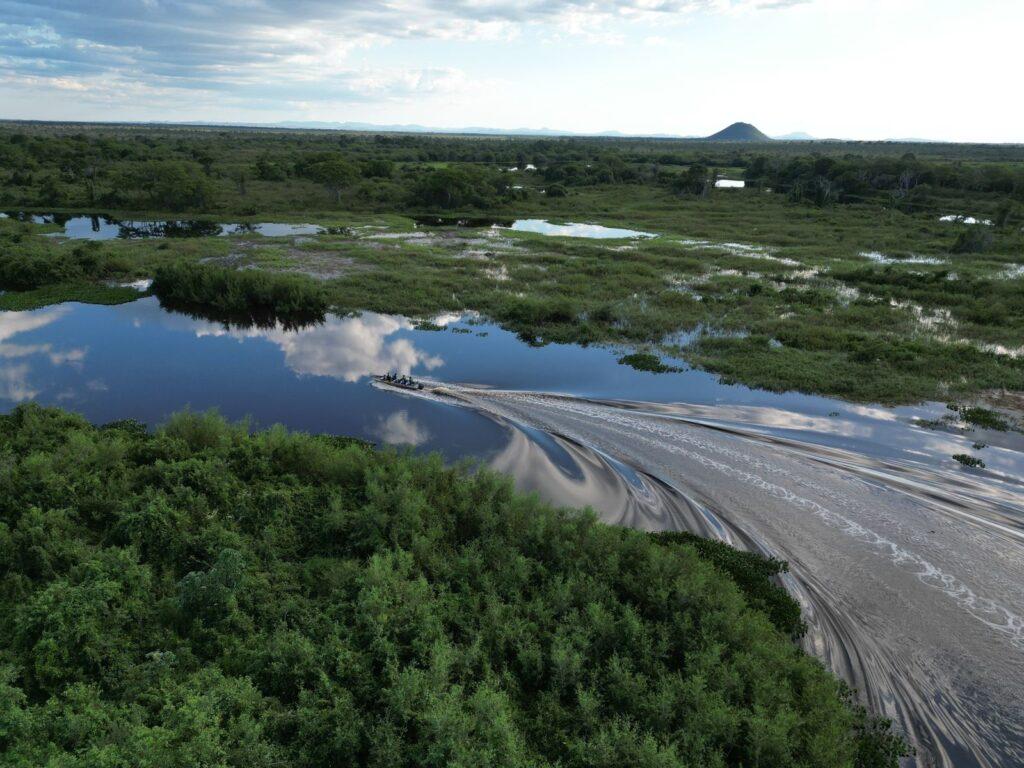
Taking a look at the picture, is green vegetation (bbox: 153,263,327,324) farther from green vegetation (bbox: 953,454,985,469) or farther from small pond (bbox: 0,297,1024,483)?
green vegetation (bbox: 953,454,985,469)

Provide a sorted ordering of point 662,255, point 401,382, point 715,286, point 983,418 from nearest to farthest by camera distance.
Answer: point 983,418 → point 401,382 → point 715,286 → point 662,255

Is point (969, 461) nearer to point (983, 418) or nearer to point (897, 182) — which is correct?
point (983, 418)

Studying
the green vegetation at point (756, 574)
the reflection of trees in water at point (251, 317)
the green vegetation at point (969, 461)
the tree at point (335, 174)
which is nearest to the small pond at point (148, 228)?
the tree at point (335, 174)

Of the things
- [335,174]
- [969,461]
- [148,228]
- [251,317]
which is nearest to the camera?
[969,461]

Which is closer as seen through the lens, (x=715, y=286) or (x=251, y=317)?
(x=251, y=317)

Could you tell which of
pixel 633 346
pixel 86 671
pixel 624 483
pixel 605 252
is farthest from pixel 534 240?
pixel 86 671

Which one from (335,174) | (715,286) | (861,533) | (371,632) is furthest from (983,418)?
(335,174)

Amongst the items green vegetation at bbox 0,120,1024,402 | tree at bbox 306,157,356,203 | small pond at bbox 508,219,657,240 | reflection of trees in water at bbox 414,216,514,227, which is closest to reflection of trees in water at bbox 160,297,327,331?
green vegetation at bbox 0,120,1024,402
